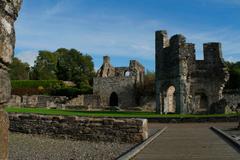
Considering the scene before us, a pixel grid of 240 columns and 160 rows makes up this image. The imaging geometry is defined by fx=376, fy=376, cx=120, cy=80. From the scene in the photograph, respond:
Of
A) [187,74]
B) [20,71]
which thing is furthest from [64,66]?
[187,74]

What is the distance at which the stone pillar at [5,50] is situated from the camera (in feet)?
8.47

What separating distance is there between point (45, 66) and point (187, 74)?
55255 millimetres

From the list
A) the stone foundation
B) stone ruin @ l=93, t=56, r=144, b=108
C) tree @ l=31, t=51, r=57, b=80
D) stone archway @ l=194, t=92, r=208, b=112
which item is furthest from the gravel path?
tree @ l=31, t=51, r=57, b=80

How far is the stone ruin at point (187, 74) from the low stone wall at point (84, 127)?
1972 centimetres

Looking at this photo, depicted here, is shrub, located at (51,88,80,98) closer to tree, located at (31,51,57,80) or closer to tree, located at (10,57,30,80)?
tree, located at (31,51,57,80)

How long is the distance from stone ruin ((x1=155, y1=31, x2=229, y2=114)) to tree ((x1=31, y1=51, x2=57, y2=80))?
46946 millimetres

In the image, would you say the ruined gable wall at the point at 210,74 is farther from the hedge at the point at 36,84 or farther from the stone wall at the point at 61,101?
the hedge at the point at 36,84

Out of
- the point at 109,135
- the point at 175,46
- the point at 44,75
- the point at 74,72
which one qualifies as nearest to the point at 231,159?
the point at 109,135

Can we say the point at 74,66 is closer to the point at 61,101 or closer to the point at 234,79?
the point at 61,101

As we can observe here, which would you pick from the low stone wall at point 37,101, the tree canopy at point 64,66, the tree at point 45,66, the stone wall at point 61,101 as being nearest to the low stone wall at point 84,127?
the low stone wall at point 37,101

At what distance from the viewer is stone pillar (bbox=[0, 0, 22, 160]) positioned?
102 inches

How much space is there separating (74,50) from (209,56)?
51.6 m

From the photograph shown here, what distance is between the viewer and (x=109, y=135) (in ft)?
40.5

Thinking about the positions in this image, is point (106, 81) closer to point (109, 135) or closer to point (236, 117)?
point (236, 117)
